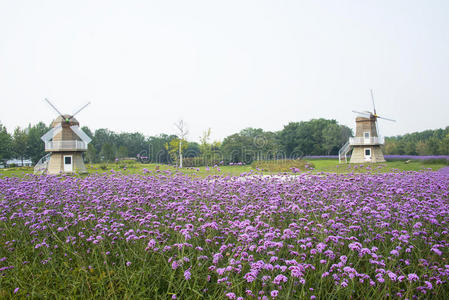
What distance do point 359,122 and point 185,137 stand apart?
22132 millimetres

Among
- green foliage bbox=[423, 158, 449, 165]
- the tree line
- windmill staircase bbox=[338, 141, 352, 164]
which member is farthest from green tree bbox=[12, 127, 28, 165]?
green foliage bbox=[423, 158, 449, 165]

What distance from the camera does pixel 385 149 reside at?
2437 inches

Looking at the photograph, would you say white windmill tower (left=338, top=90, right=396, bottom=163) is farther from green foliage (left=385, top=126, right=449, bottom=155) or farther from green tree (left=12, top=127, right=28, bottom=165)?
green tree (left=12, top=127, right=28, bottom=165)

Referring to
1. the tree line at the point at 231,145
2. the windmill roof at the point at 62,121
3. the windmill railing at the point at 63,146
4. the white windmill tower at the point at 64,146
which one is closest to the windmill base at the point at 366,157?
the tree line at the point at 231,145

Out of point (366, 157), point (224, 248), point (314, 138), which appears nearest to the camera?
point (224, 248)

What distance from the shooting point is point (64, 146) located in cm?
2712

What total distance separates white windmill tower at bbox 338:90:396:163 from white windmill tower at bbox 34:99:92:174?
1136 inches

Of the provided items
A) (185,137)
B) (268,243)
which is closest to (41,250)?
(268,243)

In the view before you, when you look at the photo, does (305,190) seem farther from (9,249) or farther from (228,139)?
(228,139)

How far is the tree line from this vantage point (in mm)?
43844

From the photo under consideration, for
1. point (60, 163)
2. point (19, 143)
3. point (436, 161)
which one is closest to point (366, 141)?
point (436, 161)

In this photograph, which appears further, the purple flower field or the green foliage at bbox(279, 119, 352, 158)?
the green foliage at bbox(279, 119, 352, 158)

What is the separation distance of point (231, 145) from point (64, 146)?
1016 inches

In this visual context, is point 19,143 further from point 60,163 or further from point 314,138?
point 314,138
